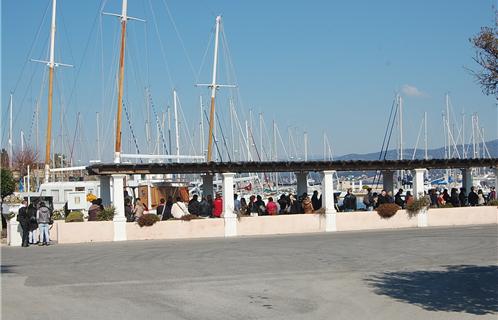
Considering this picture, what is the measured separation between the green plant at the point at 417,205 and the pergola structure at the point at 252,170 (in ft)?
1.10

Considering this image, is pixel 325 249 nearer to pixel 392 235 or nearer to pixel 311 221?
pixel 392 235

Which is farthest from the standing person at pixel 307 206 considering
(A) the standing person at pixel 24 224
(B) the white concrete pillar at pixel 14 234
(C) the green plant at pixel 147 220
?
(B) the white concrete pillar at pixel 14 234

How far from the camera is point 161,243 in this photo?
2408 centimetres

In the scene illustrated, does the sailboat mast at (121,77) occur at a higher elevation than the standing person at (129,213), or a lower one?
higher

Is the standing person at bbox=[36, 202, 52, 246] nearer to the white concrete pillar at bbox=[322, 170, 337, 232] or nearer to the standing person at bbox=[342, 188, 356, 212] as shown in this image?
the white concrete pillar at bbox=[322, 170, 337, 232]

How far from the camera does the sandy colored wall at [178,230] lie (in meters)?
25.9

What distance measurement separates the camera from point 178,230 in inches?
1030

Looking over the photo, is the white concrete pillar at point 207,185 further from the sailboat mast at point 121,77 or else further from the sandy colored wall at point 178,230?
the sailboat mast at point 121,77

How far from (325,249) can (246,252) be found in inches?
89.6

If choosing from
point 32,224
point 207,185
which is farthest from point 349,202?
point 32,224

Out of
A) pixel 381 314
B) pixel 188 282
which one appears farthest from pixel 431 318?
pixel 188 282

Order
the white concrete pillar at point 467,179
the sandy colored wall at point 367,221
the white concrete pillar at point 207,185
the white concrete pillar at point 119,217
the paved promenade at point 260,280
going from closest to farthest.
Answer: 1. the paved promenade at point 260,280
2. the white concrete pillar at point 119,217
3. the sandy colored wall at point 367,221
4. the white concrete pillar at point 207,185
5. the white concrete pillar at point 467,179

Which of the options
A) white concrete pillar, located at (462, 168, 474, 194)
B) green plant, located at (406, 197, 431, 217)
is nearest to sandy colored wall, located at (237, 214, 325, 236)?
green plant, located at (406, 197, 431, 217)

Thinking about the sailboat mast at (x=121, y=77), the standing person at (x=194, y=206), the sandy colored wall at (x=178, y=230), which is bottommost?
the sandy colored wall at (x=178, y=230)
